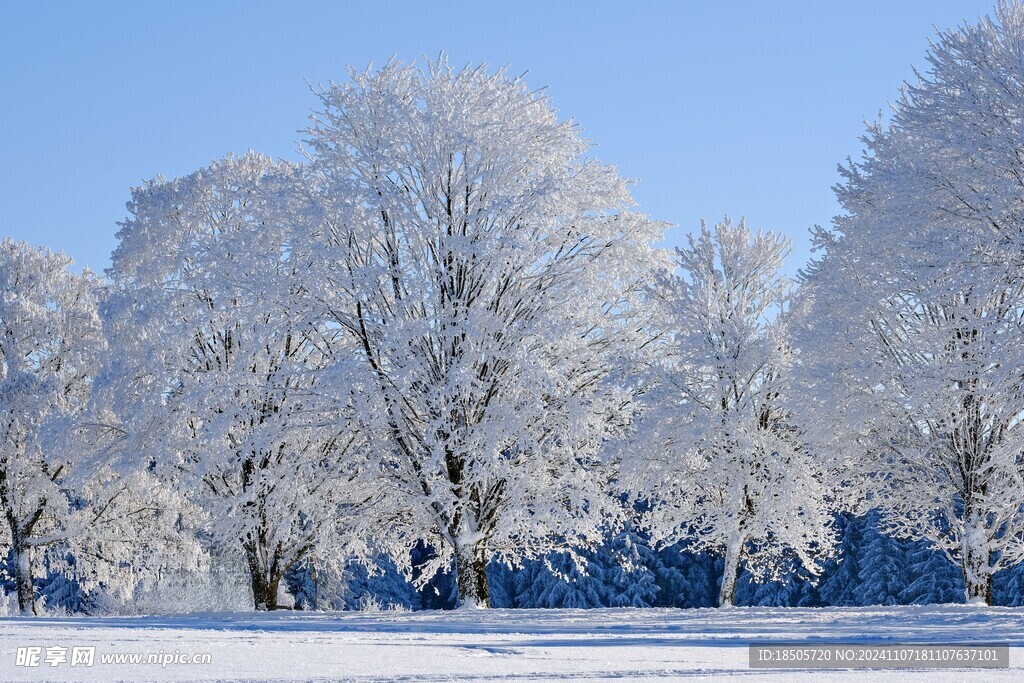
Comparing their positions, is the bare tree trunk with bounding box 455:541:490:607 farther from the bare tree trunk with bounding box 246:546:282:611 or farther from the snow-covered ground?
the snow-covered ground

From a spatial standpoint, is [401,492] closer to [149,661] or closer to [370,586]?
[149,661]

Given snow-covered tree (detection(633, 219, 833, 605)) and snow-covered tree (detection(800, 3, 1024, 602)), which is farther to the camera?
snow-covered tree (detection(633, 219, 833, 605))

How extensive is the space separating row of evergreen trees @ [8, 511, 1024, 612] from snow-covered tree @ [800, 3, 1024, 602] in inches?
1164

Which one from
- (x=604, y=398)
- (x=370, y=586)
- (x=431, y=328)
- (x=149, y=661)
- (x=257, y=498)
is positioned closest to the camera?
(x=149, y=661)

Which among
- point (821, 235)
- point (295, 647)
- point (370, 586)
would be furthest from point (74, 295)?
→ point (370, 586)

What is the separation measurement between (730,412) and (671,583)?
34995 mm

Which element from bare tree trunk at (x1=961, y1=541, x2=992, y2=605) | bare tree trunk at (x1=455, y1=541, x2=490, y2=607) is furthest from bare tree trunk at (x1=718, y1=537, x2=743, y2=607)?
bare tree trunk at (x1=455, y1=541, x2=490, y2=607)

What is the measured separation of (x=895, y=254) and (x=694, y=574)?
39.7 meters

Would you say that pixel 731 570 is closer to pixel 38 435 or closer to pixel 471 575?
pixel 471 575

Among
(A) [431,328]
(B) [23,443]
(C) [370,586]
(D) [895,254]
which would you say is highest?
(D) [895,254]

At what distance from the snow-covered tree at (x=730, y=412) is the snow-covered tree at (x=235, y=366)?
682 cm

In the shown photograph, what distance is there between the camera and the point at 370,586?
177 ft

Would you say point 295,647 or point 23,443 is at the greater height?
point 23,443

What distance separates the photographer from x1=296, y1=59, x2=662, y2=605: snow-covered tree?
17188 mm
